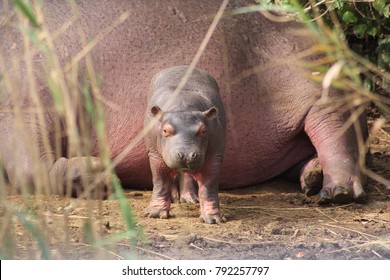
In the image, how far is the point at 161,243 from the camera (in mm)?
5051

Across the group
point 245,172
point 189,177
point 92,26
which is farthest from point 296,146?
point 92,26

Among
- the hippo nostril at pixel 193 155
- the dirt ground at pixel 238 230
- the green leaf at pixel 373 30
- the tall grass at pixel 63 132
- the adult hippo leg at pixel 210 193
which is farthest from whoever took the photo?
the green leaf at pixel 373 30

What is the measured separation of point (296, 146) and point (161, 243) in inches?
82.0

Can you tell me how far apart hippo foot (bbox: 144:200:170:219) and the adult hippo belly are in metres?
0.82

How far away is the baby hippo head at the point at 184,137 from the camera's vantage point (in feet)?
17.1

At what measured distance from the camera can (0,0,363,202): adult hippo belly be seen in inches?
253

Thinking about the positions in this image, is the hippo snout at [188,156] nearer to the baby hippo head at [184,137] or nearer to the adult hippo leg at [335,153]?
the baby hippo head at [184,137]

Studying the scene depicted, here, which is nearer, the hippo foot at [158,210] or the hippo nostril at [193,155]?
the hippo nostril at [193,155]

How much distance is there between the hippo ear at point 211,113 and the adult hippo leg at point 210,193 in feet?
0.91

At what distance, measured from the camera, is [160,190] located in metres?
5.66

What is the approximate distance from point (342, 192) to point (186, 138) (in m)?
1.32

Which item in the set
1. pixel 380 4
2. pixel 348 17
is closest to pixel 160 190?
pixel 380 4

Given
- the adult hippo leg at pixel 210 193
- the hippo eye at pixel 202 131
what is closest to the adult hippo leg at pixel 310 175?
the adult hippo leg at pixel 210 193

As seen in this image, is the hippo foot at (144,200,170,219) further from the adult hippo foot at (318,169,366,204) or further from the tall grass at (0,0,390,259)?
the adult hippo foot at (318,169,366,204)
